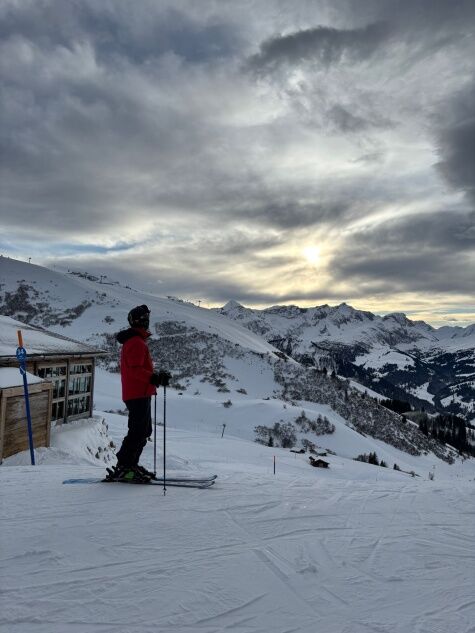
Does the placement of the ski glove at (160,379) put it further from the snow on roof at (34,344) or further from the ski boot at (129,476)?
the snow on roof at (34,344)

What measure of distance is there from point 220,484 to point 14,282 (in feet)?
350

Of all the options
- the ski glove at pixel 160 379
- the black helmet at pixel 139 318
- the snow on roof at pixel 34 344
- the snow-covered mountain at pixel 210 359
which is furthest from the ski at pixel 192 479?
the snow-covered mountain at pixel 210 359

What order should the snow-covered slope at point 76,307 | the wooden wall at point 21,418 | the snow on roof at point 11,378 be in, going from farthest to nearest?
the snow-covered slope at point 76,307, the snow on roof at point 11,378, the wooden wall at point 21,418

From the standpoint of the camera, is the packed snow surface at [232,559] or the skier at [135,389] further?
the skier at [135,389]

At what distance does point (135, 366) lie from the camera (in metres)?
6.89

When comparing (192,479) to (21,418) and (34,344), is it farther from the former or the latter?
(34,344)

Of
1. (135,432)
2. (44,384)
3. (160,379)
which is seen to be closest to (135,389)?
(160,379)

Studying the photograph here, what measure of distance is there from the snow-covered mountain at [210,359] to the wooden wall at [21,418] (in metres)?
38.0

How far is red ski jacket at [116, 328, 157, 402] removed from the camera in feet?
22.5

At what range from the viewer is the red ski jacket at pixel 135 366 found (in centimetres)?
686

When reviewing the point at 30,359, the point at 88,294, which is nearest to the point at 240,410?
the point at 30,359

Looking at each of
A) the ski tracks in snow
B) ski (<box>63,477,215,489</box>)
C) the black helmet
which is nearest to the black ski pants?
ski (<box>63,477,215,489</box>)

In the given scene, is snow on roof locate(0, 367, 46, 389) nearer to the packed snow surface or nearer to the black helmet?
the packed snow surface

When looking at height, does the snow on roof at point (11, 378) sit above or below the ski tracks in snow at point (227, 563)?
above
